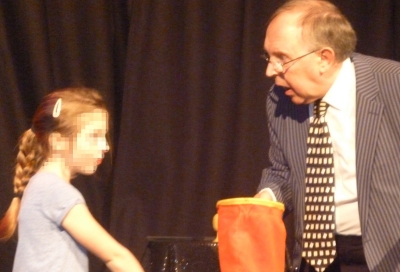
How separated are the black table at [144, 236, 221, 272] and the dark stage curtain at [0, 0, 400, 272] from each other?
1.65ft

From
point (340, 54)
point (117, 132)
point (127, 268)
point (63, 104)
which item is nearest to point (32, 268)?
point (127, 268)

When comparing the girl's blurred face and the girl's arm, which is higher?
the girl's blurred face

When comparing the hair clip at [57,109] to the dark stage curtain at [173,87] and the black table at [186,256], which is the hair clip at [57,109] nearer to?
the black table at [186,256]

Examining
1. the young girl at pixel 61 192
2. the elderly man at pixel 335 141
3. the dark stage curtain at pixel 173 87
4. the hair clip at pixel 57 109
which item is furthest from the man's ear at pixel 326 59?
the dark stage curtain at pixel 173 87

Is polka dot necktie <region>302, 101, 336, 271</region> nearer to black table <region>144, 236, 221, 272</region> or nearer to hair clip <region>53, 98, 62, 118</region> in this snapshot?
black table <region>144, 236, 221, 272</region>

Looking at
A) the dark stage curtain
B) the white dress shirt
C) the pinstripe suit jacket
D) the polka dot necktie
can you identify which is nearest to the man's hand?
the polka dot necktie

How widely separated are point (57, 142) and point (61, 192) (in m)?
0.20

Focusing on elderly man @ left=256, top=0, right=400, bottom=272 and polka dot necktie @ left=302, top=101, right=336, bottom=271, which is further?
polka dot necktie @ left=302, top=101, right=336, bottom=271

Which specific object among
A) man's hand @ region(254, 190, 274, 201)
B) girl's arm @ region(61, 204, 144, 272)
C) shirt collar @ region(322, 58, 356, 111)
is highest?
shirt collar @ region(322, 58, 356, 111)

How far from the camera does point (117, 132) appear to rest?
134 inches

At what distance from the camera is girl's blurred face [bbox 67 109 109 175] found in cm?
212

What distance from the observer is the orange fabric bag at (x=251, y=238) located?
1956mm

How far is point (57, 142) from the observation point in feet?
7.08

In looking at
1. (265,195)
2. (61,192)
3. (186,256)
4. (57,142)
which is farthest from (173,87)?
(61,192)
